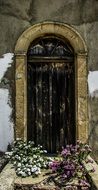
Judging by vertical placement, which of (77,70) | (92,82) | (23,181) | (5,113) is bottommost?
(23,181)

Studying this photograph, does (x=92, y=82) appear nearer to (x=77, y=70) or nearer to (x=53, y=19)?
(x=77, y=70)

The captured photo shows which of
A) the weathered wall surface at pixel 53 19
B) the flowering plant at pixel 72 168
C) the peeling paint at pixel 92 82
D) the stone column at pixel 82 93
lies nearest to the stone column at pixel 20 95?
the weathered wall surface at pixel 53 19

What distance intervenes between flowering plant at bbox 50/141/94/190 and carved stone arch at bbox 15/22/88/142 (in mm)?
801

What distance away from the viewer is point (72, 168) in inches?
268

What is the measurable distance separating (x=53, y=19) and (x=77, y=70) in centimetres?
116

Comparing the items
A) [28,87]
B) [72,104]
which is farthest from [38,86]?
[72,104]

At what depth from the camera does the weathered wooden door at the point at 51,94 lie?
838 cm

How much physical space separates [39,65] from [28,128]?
134cm

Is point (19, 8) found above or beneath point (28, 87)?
above

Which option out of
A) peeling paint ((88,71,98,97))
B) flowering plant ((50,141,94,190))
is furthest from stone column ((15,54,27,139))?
peeling paint ((88,71,98,97))

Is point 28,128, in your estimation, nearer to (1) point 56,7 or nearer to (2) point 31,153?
(2) point 31,153

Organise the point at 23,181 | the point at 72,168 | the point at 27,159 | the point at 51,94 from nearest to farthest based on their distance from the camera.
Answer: the point at 23,181
the point at 72,168
the point at 27,159
the point at 51,94

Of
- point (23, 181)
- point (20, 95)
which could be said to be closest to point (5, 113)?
point (20, 95)

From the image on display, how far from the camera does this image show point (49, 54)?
8.41 metres
